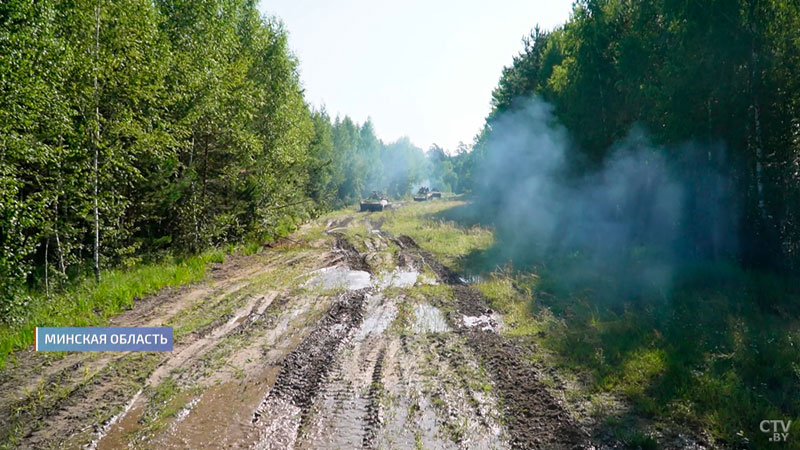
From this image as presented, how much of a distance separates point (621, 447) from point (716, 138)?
9624mm

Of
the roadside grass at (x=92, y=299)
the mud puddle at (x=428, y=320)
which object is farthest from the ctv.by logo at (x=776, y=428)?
the roadside grass at (x=92, y=299)

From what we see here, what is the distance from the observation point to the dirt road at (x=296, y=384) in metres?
3.97

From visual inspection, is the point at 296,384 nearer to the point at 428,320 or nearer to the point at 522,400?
the point at 522,400

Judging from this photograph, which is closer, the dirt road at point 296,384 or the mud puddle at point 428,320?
the dirt road at point 296,384

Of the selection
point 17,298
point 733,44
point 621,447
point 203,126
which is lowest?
point 621,447

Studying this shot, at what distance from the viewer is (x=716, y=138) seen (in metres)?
10.1

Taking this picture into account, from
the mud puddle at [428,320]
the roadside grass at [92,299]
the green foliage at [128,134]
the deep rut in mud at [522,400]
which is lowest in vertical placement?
the deep rut in mud at [522,400]

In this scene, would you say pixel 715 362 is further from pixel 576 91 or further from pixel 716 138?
pixel 576 91

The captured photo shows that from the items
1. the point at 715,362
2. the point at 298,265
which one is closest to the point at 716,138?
the point at 715,362

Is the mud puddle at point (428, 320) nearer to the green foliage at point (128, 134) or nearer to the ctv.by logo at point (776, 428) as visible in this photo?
the ctv.by logo at point (776, 428)

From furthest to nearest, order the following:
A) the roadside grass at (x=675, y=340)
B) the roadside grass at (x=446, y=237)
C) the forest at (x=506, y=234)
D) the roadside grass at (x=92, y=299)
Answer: the roadside grass at (x=446, y=237), the roadside grass at (x=92, y=299), the forest at (x=506, y=234), the roadside grass at (x=675, y=340)

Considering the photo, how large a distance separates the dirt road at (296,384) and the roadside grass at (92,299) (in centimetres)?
40

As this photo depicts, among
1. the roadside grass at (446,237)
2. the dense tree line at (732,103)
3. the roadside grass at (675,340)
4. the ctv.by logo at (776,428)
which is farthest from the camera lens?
the roadside grass at (446,237)

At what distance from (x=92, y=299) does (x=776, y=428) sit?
10209 millimetres
